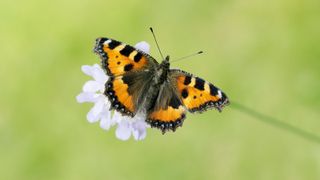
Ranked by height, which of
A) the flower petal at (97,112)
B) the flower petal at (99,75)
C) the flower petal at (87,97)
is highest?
the flower petal at (99,75)

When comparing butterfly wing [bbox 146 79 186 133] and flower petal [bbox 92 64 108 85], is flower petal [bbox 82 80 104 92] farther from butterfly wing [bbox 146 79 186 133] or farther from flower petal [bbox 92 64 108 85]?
butterfly wing [bbox 146 79 186 133]

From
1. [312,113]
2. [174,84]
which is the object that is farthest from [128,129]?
[312,113]

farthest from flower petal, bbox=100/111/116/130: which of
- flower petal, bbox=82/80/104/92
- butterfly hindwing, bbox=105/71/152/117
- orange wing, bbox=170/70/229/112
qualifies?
orange wing, bbox=170/70/229/112

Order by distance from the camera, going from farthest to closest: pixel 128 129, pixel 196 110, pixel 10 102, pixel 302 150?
pixel 10 102
pixel 302 150
pixel 128 129
pixel 196 110

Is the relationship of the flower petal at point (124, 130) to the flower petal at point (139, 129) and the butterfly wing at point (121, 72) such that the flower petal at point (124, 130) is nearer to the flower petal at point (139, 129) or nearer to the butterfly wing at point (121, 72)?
the flower petal at point (139, 129)

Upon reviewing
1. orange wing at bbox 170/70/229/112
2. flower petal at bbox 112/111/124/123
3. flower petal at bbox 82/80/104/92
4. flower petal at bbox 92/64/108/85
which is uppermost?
flower petal at bbox 92/64/108/85

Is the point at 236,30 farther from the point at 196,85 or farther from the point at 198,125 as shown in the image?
the point at 196,85

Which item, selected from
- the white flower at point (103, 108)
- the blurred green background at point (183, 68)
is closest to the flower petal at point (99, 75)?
the white flower at point (103, 108)
